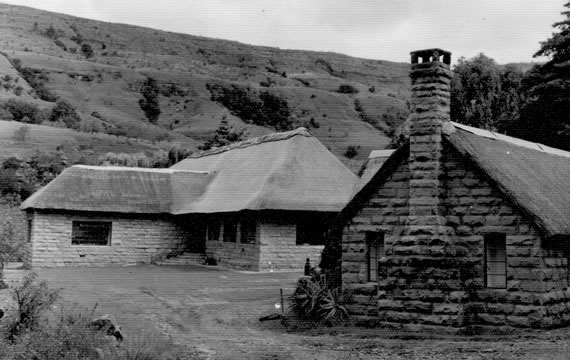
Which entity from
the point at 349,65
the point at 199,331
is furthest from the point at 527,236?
the point at 349,65

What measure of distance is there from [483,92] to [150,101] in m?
61.3

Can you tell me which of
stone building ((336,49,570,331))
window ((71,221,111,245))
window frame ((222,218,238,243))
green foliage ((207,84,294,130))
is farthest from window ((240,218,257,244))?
green foliage ((207,84,294,130))

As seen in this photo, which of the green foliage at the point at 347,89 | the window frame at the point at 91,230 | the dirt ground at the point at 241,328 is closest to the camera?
the dirt ground at the point at 241,328

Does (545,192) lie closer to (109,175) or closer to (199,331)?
(199,331)

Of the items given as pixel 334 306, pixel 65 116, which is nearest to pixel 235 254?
pixel 334 306

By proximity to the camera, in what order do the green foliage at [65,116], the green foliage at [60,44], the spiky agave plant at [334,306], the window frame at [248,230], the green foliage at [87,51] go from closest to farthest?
the spiky agave plant at [334,306] < the window frame at [248,230] < the green foliage at [65,116] < the green foliage at [87,51] < the green foliage at [60,44]

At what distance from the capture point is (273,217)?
3014 cm

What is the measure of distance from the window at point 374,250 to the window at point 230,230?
15550 millimetres

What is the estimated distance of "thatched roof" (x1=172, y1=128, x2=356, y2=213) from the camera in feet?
99.4

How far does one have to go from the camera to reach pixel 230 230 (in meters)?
33.0

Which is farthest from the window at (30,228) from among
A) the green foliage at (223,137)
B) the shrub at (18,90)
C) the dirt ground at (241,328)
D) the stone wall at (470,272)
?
the shrub at (18,90)

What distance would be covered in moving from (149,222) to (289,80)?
98155mm

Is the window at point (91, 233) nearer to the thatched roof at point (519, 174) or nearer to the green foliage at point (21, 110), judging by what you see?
the thatched roof at point (519, 174)

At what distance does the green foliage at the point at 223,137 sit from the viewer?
2432 inches
